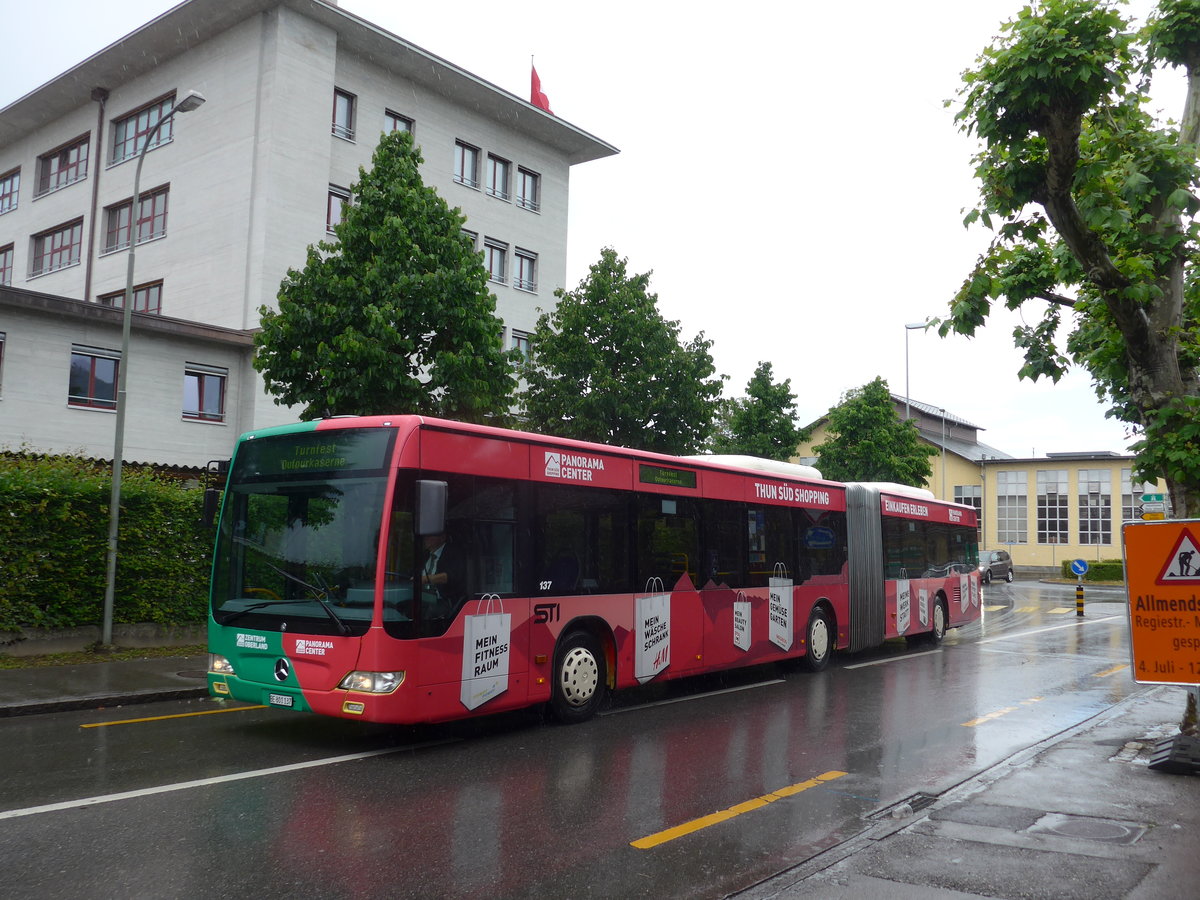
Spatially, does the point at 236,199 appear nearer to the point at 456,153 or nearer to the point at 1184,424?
the point at 456,153

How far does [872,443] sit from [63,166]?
32.7m

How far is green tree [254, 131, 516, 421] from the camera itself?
54.8 ft

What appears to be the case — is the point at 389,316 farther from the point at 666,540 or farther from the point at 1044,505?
the point at 1044,505

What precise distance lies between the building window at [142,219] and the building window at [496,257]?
10270mm

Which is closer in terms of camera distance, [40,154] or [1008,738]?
[1008,738]

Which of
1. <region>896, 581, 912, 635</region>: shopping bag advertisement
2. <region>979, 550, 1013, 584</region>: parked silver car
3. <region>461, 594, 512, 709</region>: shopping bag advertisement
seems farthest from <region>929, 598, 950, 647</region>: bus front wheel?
<region>979, 550, 1013, 584</region>: parked silver car

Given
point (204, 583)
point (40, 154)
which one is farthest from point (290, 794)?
point (40, 154)

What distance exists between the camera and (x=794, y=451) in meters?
38.2

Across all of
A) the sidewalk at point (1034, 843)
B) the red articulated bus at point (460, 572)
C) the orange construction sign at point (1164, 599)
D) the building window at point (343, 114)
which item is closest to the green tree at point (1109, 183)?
the orange construction sign at point (1164, 599)

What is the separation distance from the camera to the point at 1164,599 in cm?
791

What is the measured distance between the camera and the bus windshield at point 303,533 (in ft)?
26.2

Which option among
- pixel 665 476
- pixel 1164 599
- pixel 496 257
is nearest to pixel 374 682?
pixel 665 476

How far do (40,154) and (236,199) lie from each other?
13.2 m

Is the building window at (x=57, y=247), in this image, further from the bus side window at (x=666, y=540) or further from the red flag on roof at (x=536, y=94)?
the bus side window at (x=666, y=540)
